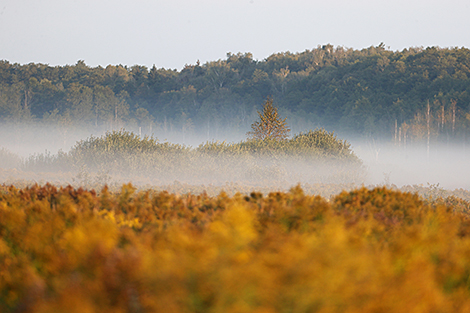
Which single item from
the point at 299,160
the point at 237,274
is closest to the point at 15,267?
the point at 237,274

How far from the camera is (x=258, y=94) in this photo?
83312mm

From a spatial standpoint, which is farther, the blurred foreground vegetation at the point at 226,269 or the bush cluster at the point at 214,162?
the bush cluster at the point at 214,162

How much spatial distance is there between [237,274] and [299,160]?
55.8ft

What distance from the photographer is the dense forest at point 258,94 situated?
61.0m

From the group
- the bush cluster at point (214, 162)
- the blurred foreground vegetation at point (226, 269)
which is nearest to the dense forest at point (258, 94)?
the bush cluster at point (214, 162)

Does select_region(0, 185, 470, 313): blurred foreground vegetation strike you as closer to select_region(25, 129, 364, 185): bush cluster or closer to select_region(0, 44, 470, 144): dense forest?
select_region(25, 129, 364, 185): bush cluster

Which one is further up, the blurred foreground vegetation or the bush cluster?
the blurred foreground vegetation

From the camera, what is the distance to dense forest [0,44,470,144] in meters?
61.0

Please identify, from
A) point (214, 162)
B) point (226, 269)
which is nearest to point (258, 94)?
point (214, 162)

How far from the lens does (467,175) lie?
32000 mm

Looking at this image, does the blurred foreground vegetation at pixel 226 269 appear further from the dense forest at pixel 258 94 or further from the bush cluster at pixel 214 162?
the dense forest at pixel 258 94

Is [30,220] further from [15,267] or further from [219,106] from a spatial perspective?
[219,106]

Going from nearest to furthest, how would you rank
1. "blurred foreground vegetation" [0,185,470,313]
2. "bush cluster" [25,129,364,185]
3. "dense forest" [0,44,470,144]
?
"blurred foreground vegetation" [0,185,470,313]
"bush cluster" [25,129,364,185]
"dense forest" [0,44,470,144]

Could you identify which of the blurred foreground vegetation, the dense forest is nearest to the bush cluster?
the blurred foreground vegetation
